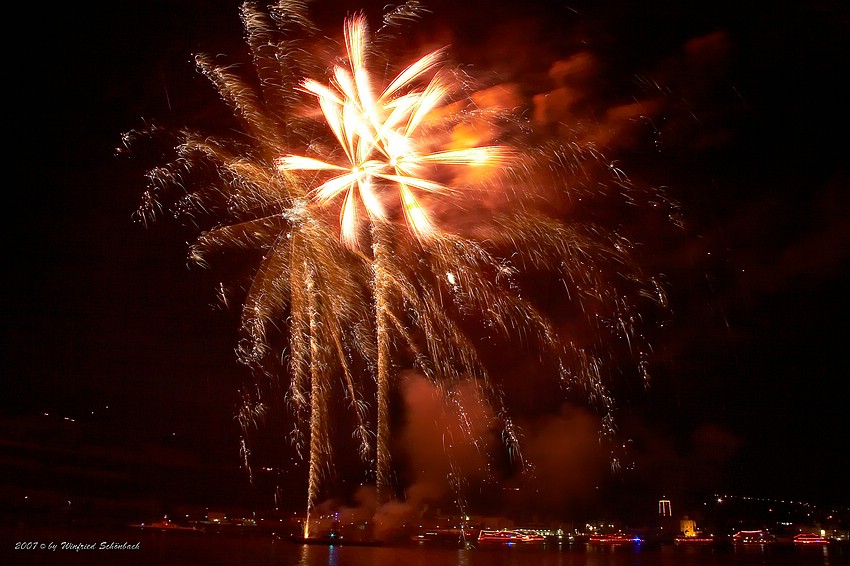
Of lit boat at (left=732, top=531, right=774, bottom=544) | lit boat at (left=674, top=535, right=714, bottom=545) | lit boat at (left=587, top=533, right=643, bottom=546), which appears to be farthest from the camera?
lit boat at (left=732, top=531, right=774, bottom=544)

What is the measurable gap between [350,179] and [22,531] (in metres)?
15.1

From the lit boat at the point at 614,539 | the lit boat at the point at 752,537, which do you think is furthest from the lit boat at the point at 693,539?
the lit boat at the point at 752,537

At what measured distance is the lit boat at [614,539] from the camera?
41600 mm

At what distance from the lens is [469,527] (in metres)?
40.8

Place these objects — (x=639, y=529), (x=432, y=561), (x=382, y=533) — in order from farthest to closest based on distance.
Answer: (x=639, y=529) → (x=382, y=533) → (x=432, y=561)

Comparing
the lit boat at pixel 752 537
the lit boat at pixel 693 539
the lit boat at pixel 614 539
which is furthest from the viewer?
the lit boat at pixel 752 537

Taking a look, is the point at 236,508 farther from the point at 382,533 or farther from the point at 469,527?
the point at 469,527

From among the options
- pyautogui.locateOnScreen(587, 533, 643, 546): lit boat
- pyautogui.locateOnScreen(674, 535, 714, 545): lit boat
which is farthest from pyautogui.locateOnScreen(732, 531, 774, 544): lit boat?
pyautogui.locateOnScreen(587, 533, 643, 546): lit boat

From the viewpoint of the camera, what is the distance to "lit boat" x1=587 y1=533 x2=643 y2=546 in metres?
41.6

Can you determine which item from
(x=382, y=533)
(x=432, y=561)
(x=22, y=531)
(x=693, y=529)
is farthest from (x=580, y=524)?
(x=22, y=531)

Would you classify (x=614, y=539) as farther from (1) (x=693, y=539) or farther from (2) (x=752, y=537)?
(2) (x=752, y=537)

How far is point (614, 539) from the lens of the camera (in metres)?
43.1

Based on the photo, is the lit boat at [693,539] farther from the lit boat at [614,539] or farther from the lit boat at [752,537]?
the lit boat at [752,537]

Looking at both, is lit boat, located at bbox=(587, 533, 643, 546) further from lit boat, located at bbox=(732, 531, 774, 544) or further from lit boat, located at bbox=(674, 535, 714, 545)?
lit boat, located at bbox=(732, 531, 774, 544)
